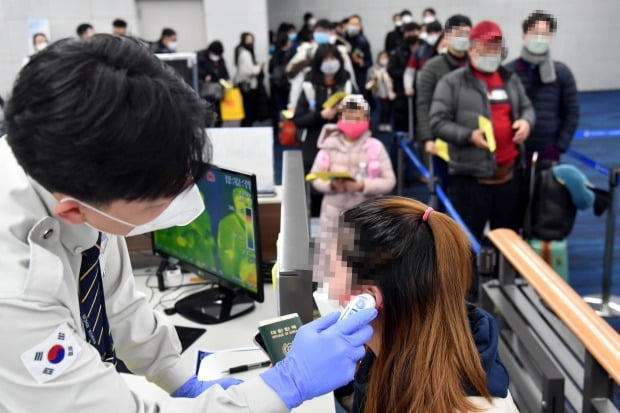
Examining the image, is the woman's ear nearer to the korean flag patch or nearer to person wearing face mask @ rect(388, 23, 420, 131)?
the korean flag patch

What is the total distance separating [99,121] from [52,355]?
1.33 feet

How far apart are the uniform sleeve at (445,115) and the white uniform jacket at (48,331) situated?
2724 mm

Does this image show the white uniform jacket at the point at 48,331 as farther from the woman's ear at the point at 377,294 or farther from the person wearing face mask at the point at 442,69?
the person wearing face mask at the point at 442,69

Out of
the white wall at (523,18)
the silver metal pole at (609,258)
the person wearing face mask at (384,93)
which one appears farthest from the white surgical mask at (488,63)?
the white wall at (523,18)

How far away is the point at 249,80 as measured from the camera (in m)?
9.66

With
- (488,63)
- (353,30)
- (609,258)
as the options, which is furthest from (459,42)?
(353,30)

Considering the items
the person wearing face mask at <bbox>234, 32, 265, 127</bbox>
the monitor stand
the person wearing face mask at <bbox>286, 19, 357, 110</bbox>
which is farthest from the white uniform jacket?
the person wearing face mask at <bbox>234, 32, 265, 127</bbox>

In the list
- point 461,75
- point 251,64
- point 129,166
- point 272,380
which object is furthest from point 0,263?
point 251,64

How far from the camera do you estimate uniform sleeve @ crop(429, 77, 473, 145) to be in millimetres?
3676

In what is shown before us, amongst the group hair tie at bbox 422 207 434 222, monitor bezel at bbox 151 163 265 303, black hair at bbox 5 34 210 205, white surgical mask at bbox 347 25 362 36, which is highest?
white surgical mask at bbox 347 25 362 36

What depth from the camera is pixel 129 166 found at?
0.96 meters

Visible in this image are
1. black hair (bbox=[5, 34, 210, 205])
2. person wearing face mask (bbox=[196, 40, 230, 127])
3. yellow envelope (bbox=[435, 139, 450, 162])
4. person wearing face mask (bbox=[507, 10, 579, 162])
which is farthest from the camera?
person wearing face mask (bbox=[196, 40, 230, 127])

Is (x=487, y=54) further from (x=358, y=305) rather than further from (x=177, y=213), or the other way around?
(x=177, y=213)

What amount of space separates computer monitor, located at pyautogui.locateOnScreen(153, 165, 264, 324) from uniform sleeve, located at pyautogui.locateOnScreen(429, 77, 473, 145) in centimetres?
183
